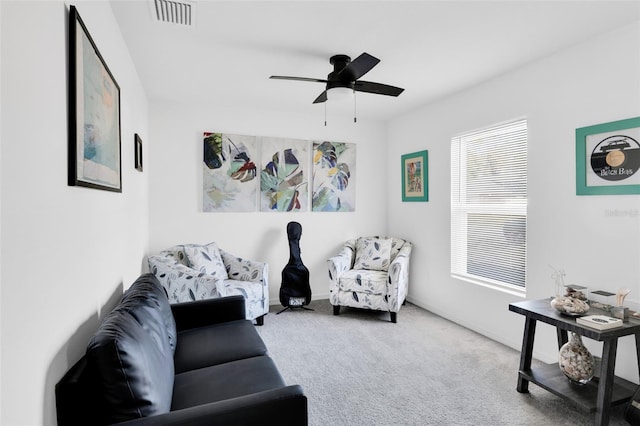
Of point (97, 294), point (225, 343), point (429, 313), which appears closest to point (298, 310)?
point (429, 313)

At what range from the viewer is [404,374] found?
2.67m

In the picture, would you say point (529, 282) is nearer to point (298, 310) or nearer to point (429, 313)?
point (429, 313)

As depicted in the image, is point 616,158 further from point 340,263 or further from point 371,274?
point 340,263

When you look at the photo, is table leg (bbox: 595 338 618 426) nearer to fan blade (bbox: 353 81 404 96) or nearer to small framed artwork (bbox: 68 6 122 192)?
fan blade (bbox: 353 81 404 96)

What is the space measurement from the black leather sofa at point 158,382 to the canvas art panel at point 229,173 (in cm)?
226

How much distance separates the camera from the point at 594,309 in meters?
2.31

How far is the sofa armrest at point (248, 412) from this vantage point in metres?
1.18

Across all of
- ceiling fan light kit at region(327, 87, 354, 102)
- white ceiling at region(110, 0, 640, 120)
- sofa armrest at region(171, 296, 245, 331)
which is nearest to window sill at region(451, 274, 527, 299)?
white ceiling at region(110, 0, 640, 120)

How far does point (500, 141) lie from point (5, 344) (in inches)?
148

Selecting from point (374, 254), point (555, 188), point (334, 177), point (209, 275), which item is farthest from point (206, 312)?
point (555, 188)

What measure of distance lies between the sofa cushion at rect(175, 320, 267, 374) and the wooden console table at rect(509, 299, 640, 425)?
180cm

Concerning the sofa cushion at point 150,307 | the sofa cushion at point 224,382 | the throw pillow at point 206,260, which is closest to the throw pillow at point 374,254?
the throw pillow at point 206,260

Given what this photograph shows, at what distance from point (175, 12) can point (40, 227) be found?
166 centimetres

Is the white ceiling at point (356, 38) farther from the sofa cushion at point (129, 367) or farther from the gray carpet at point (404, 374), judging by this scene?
the gray carpet at point (404, 374)
